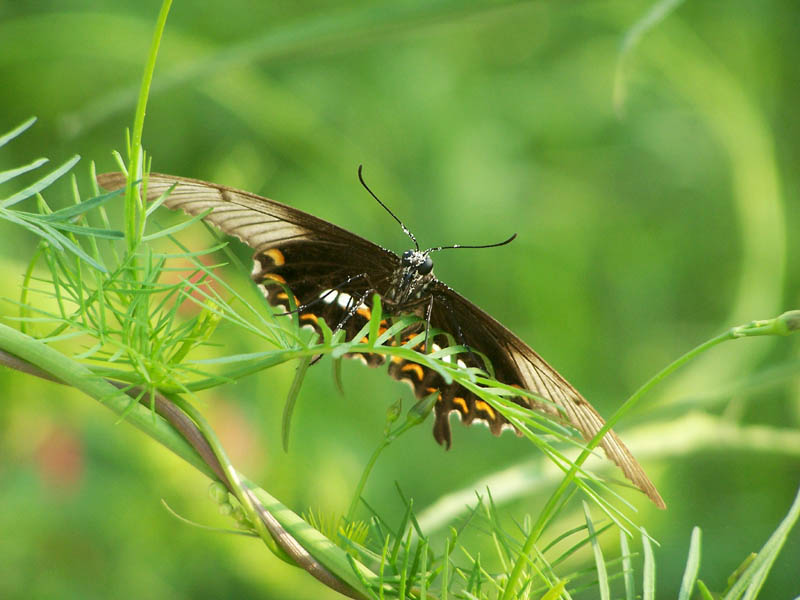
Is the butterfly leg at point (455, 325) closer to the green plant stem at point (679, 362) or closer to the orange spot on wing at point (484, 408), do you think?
the orange spot on wing at point (484, 408)

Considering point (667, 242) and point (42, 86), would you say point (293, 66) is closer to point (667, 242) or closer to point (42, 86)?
point (42, 86)

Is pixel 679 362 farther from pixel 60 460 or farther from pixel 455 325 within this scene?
pixel 60 460

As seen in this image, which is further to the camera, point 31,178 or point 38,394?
point 31,178

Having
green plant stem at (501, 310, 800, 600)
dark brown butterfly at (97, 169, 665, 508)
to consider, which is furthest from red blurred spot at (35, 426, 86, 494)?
green plant stem at (501, 310, 800, 600)

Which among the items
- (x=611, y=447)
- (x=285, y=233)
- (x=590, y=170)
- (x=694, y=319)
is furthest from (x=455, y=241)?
(x=611, y=447)

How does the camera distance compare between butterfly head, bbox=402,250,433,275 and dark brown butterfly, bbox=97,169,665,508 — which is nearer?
dark brown butterfly, bbox=97,169,665,508

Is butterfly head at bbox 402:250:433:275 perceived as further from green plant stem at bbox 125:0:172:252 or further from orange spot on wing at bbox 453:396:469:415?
green plant stem at bbox 125:0:172:252
